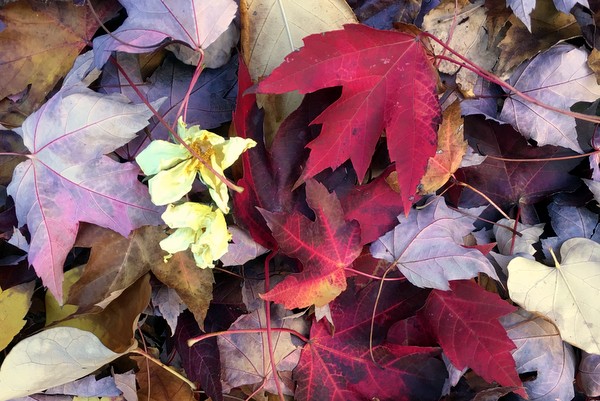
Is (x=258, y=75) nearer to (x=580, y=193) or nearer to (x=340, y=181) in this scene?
(x=340, y=181)

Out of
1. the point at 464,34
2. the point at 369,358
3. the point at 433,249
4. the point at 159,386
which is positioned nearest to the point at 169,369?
the point at 159,386

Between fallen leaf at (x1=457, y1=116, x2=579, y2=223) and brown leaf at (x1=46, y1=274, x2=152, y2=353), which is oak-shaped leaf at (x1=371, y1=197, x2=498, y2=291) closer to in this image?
fallen leaf at (x1=457, y1=116, x2=579, y2=223)

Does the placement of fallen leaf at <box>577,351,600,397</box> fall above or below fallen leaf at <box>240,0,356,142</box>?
below

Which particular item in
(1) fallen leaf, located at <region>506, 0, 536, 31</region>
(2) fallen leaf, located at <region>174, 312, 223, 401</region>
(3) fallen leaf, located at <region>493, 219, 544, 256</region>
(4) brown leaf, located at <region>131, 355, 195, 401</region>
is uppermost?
(1) fallen leaf, located at <region>506, 0, 536, 31</region>

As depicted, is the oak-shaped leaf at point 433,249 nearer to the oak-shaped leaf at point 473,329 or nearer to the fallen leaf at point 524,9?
the oak-shaped leaf at point 473,329

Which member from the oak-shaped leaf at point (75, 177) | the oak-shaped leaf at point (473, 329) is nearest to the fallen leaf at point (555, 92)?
the oak-shaped leaf at point (473, 329)

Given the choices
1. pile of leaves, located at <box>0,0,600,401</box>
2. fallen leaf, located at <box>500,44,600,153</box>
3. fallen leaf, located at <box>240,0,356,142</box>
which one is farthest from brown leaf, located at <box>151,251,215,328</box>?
fallen leaf, located at <box>500,44,600,153</box>

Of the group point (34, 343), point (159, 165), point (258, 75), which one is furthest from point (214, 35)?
point (34, 343)
